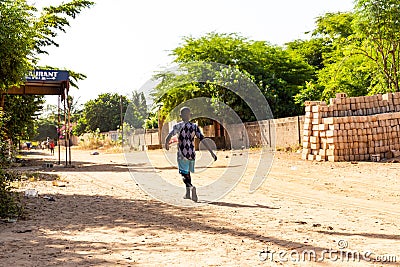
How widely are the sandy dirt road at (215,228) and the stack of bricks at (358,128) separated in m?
5.58

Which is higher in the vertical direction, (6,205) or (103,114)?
(103,114)

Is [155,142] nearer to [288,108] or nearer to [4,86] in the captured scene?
[288,108]

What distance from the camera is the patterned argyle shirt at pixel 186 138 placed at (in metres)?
9.38

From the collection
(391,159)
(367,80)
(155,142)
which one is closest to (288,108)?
(367,80)

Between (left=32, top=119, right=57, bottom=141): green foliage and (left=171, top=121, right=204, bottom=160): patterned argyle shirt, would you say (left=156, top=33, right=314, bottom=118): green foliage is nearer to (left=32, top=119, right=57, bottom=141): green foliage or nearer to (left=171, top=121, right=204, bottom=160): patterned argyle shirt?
(left=171, top=121, right=204, bottom=160): patterned argyle shirt

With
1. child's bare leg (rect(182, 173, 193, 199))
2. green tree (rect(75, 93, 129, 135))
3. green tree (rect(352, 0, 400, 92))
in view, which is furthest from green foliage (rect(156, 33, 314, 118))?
green tree (rect(75, 93, 129, 135))

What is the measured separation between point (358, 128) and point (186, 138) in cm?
994

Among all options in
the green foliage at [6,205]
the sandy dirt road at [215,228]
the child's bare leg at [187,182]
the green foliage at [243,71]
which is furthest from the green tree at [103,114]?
the green foliage at [6,205]

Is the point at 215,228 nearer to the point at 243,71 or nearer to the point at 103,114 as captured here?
the point at 243,71

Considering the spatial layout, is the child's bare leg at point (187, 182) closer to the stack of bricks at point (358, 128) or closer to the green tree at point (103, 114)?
the stack of bricks at point (358, 128)

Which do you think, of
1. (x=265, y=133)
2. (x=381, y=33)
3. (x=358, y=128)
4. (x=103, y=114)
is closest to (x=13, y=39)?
(x=358, y=128)

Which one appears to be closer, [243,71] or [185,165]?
[185,165]

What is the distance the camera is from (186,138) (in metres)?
9.41

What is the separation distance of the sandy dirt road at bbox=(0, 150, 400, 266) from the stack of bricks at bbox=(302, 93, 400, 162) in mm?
5583
